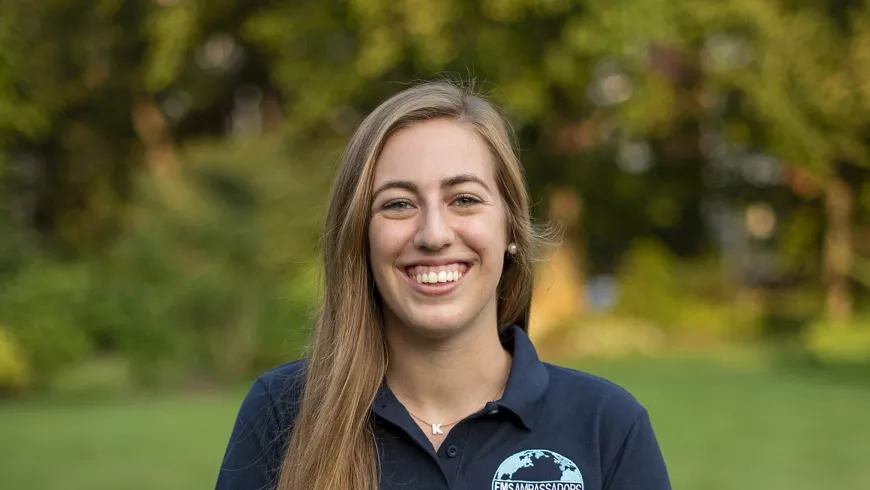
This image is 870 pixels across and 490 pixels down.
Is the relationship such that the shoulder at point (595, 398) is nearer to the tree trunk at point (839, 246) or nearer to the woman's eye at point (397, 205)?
the woman's eye at point (397, 205)

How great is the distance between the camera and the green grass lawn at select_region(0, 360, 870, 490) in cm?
767

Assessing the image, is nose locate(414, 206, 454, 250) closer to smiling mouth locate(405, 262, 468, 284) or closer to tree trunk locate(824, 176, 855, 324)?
smiling mouth locate(405, 262, 468, 284)

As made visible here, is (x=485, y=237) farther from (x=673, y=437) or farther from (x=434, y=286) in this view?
(x=673, y=437)

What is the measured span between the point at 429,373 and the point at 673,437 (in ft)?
24.3

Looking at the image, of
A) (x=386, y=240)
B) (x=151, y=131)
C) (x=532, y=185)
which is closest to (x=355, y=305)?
(x=386, y=240)

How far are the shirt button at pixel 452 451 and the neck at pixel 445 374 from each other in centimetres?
8

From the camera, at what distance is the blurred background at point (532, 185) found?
9953 millimetres

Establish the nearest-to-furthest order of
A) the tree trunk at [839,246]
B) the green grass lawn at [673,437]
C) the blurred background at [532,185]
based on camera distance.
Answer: the green grass lawn at [673,437] < the blurred background at [532,185] < the tree trunk at [839,246]

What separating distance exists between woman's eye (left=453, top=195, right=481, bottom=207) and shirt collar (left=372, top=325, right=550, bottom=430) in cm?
36

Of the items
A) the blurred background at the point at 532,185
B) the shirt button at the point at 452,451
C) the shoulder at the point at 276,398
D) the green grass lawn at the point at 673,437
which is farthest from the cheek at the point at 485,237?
the green grass lawn at the point at 673,437

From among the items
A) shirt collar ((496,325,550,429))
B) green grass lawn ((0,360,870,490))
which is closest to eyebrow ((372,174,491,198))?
shirt collar ((496,325,550,429))

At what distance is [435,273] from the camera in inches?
81.6

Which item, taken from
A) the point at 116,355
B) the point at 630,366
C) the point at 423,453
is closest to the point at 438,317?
the point at 423,453

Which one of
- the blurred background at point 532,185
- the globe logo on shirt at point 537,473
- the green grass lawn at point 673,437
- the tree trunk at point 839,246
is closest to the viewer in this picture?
the globe logo on shirt at point 537,473
